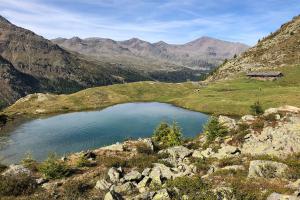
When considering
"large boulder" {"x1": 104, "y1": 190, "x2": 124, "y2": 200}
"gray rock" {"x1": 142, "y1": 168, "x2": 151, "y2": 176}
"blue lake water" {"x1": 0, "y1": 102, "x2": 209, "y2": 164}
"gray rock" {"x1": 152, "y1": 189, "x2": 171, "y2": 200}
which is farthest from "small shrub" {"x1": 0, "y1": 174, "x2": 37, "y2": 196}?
"blue lake water" {"x1": 0, "y1": 102, "x2": 209, "y2": 164}

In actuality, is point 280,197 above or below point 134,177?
above

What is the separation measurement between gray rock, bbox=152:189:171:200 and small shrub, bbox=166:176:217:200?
632mm

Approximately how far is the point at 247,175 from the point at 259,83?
6867 inches

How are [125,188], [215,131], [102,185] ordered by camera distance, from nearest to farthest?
[125,188] < [102,185] < [215,131]

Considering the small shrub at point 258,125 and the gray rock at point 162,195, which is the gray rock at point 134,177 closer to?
the gray rock at point 162,195

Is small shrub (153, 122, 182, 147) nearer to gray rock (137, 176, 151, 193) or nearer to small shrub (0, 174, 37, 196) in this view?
gray rock (137, 176, 151, 193)

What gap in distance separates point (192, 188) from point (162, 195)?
8.27 feet

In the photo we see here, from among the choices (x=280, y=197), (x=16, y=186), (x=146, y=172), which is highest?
(x=280, y=197)

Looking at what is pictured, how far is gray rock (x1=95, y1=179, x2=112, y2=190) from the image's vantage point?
31.5 m

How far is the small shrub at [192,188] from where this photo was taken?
81.9ft


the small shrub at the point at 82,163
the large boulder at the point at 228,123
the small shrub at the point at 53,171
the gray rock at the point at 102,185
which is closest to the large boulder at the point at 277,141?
the large boulder at the point at 228,123

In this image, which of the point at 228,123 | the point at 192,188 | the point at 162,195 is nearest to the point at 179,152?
the point at 228,123

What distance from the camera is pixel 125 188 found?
3014 cm

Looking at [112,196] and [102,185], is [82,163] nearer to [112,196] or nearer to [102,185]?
[102,185]
